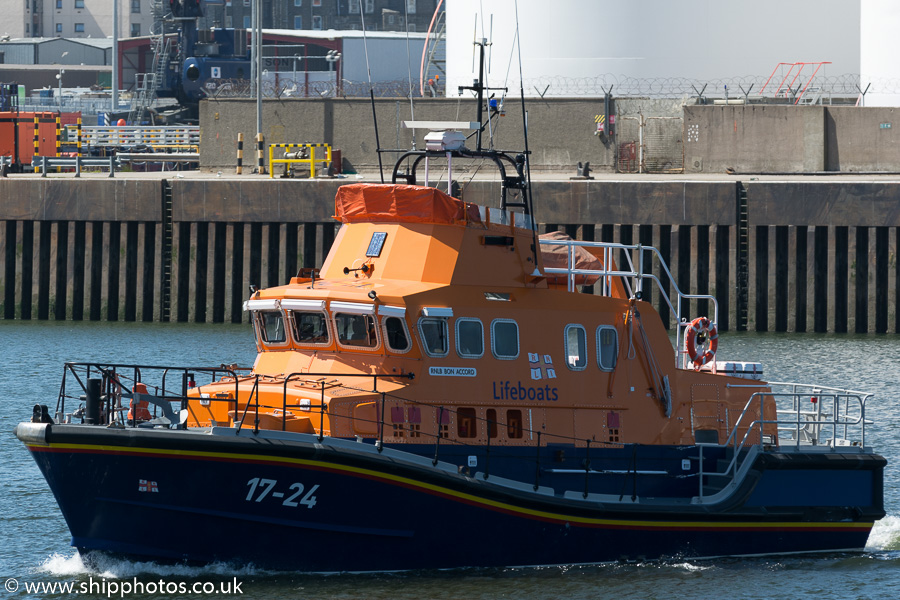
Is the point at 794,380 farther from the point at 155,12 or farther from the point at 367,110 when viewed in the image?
the point at 155,12

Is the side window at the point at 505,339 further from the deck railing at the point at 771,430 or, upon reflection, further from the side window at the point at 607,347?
the deck railing at the point at 771,430

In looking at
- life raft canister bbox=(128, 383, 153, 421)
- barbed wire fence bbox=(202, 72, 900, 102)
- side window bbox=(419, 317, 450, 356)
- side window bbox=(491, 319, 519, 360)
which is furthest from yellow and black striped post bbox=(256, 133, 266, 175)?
side window bbox=(419, 317, 450, 356)

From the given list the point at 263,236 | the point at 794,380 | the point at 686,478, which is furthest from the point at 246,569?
the point at 263,236

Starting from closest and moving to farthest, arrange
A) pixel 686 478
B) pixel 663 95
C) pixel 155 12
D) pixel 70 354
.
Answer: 1. pixel 686 478
2. pixel 70 354
3. pixel 663 95
4. pixel 155 12

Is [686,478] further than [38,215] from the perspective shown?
No


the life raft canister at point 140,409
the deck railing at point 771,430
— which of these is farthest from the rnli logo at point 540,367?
the life raft canister at point 140,409

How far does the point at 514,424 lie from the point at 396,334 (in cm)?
153

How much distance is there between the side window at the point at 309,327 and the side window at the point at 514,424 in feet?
6.49

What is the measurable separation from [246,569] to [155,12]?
57.2 meters

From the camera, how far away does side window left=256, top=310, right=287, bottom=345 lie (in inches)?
519

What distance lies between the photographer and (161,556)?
11.7 metres

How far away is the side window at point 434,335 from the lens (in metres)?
12.4

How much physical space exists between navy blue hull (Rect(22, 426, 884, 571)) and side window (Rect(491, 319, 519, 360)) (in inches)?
52.3

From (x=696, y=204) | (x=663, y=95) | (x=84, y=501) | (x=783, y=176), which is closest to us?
(x=84, y=501)
